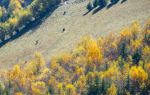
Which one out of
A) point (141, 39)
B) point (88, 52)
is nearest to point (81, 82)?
point (88, 52)

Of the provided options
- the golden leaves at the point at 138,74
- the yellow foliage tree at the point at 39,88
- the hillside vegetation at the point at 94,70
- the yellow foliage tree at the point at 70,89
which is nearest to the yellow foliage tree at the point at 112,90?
the hillside vegetation at the point at 94,70

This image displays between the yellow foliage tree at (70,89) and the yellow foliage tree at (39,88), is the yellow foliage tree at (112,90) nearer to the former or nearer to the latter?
the yellow foliage tree at (70,89)

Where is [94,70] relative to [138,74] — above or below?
above

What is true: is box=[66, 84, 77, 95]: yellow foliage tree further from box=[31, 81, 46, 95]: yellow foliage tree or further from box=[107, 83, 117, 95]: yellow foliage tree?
box=[107, 83, 117, 95]: yellow foliage tree

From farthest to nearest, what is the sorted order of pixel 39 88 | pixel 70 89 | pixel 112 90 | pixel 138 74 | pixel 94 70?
1. pixel 94 70
2. pixel 39 88
3. pixel 70 89
4. pixel 138 74
5. pixel 112 90

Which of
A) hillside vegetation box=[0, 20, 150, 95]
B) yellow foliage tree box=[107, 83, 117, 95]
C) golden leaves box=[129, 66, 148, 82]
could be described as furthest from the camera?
hillside vegetation box=[0, 20, 150, 95]

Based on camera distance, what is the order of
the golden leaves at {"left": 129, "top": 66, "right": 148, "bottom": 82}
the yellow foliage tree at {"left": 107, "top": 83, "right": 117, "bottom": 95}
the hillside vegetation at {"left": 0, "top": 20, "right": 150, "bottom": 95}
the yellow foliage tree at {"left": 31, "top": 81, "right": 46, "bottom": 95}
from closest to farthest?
1. the yellow foliage tree at {"left": 107, "top": 83, "right": 117, "bottom": 95}
2. the golden leaves at {"left": 129, "top": 66, "right": 148, "bottom": 82}
3. the hillside vegetation at {"left": 0, "top": 20, "right": 150, "bottom": 95}
4. the yellow foliage tree at {"left": 31, "top": 81, "right": 46, "bottom": 95}

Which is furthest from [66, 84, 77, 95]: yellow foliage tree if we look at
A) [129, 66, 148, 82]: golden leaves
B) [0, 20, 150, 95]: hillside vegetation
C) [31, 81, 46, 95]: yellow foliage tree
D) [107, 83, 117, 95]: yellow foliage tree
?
[129, 66, 148, 82]: golden leaves

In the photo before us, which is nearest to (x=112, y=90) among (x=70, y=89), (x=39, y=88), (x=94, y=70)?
(x=70, y=89)

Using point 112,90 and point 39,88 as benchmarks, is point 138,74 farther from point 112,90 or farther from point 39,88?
point 39,88
